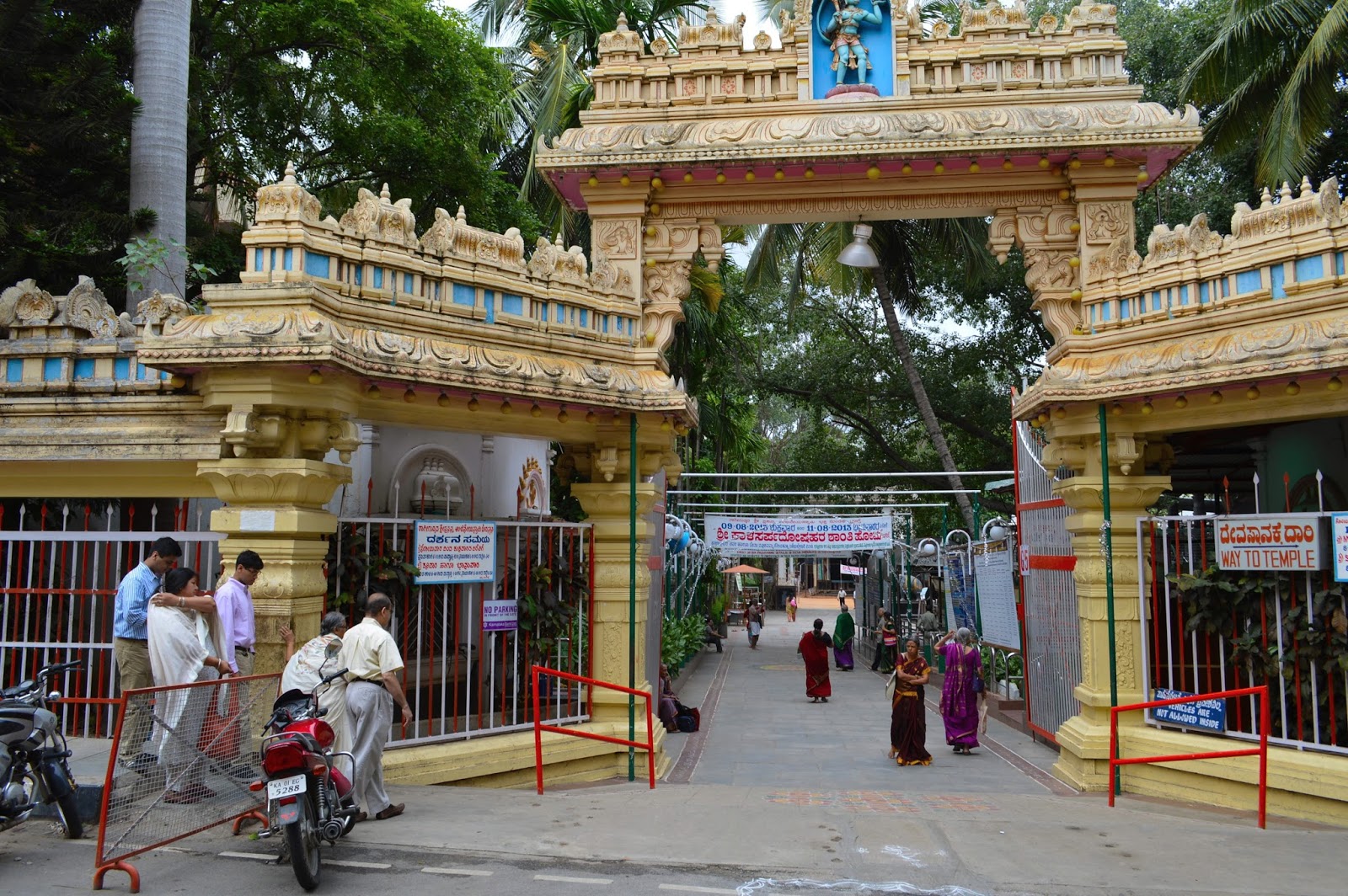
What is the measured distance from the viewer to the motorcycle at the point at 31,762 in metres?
5.07

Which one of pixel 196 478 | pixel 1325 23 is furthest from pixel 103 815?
pixel 1325 23

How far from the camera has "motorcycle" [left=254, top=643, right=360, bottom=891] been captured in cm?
460

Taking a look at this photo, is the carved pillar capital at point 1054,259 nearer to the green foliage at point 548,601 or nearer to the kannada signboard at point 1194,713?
the kannada signboard at point 1194,713

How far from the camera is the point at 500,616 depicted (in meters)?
7.88

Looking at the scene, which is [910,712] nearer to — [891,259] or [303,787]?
[303,787]

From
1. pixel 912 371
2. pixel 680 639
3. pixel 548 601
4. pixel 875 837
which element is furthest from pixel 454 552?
pixel 912 371

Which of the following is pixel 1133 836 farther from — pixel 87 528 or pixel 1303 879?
pixel 87 528

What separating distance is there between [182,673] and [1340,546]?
6883mm

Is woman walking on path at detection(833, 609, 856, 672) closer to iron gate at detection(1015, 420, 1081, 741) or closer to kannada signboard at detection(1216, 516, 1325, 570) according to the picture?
iron gate at detection(1015, 420, 1081, 741)

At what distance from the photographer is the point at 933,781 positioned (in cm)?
903

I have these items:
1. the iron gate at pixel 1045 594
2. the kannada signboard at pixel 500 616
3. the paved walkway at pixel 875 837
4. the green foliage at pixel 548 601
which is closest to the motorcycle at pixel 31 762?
the paved walkway at pixel 875 837

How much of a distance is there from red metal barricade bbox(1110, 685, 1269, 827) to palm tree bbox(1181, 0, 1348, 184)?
7686 mm

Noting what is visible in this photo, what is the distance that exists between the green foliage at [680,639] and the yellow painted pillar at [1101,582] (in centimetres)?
677

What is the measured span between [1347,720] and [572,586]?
17.9 feet
